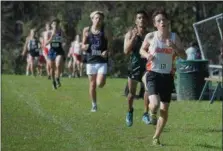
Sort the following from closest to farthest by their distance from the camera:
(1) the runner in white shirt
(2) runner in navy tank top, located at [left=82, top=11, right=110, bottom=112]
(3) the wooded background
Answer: (2) runner in navy tank top, located at [left=82, top=11, right=110, bottom=112], (1) the runner in white shirt, (3) the wooded background

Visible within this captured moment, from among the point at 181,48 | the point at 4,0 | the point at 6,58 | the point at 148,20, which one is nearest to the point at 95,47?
the point at 148,20

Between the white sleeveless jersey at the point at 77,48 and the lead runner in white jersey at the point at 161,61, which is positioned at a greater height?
the lead runner in white jersey at the point at 161,61

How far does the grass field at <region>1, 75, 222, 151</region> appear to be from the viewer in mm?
9984

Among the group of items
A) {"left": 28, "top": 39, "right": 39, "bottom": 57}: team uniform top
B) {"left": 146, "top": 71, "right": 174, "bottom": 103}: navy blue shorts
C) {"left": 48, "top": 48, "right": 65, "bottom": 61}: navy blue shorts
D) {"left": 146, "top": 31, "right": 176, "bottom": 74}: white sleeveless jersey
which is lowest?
{"left": 28, "top": 39, "right": 39, "bottom": 57}: team uniform top

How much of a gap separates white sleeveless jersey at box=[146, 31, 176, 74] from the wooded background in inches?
1005

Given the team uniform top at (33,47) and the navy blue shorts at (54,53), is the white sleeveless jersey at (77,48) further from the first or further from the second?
the navy blue shorts at (54,53)

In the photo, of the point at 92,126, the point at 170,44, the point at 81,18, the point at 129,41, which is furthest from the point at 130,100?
the point at 81,18

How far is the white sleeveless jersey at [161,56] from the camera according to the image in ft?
32.9

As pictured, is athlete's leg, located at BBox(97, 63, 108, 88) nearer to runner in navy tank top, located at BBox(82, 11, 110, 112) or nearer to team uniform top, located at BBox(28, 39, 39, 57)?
runner in navy tank top, located at BBox(82, 11, 110, 112)

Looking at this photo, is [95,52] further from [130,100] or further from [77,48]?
[77,48]

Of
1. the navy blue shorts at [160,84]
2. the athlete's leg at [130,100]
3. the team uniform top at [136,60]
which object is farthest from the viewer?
the team uniform top at [136,60]

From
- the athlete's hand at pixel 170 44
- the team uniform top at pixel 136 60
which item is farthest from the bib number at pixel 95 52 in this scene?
the athlete's hand at pixel 170 44

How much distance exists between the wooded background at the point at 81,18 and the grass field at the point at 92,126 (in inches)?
774

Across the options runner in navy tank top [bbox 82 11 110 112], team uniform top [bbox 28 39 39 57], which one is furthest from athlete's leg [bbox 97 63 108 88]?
team uniform top [bbox 28 39 39 57]
